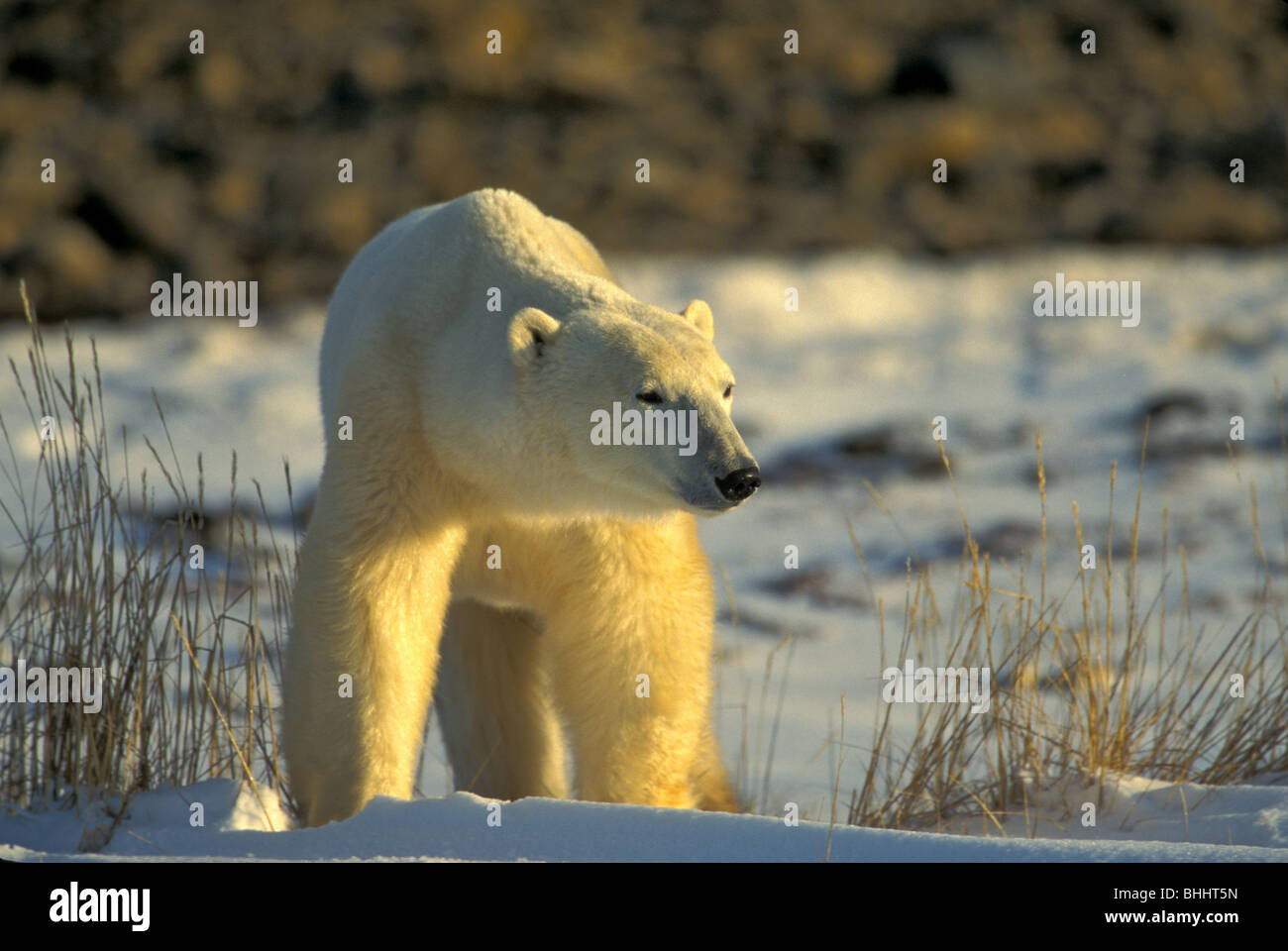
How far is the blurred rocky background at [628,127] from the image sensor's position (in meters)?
15.0

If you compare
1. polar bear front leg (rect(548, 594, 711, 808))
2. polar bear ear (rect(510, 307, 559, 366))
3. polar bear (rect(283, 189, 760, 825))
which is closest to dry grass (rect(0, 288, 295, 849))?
polar bear (rect(283, 189, 760, 825))

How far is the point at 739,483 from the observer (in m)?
3.48

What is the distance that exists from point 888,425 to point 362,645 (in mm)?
9308

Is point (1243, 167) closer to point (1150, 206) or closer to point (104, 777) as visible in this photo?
point (1150, 206)

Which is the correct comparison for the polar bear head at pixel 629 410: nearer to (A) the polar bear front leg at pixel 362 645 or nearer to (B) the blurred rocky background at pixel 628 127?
(A) the polar bear front leg at pixel 362 645

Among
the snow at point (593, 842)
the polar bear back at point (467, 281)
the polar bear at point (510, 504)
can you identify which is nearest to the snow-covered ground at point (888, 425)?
the polar bear at point (510, 504)

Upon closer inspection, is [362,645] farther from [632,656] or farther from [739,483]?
[739,483]

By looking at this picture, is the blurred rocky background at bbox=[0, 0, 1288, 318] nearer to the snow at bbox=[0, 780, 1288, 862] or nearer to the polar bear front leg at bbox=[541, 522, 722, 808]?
the polar bear front leg at bbox=[541, 522, 722, 808]

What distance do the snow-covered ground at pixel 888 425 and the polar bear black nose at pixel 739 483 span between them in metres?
2.39

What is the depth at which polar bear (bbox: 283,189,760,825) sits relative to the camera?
3795 mm

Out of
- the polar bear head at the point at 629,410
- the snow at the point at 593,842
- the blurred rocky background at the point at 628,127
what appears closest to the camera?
the snow at the point at 593,842

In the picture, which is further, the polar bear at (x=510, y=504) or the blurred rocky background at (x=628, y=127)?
the blurred rocky background at (x=628, y=127)

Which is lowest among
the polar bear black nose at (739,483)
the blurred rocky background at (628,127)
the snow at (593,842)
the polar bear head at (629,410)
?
the snow at (593,842)
